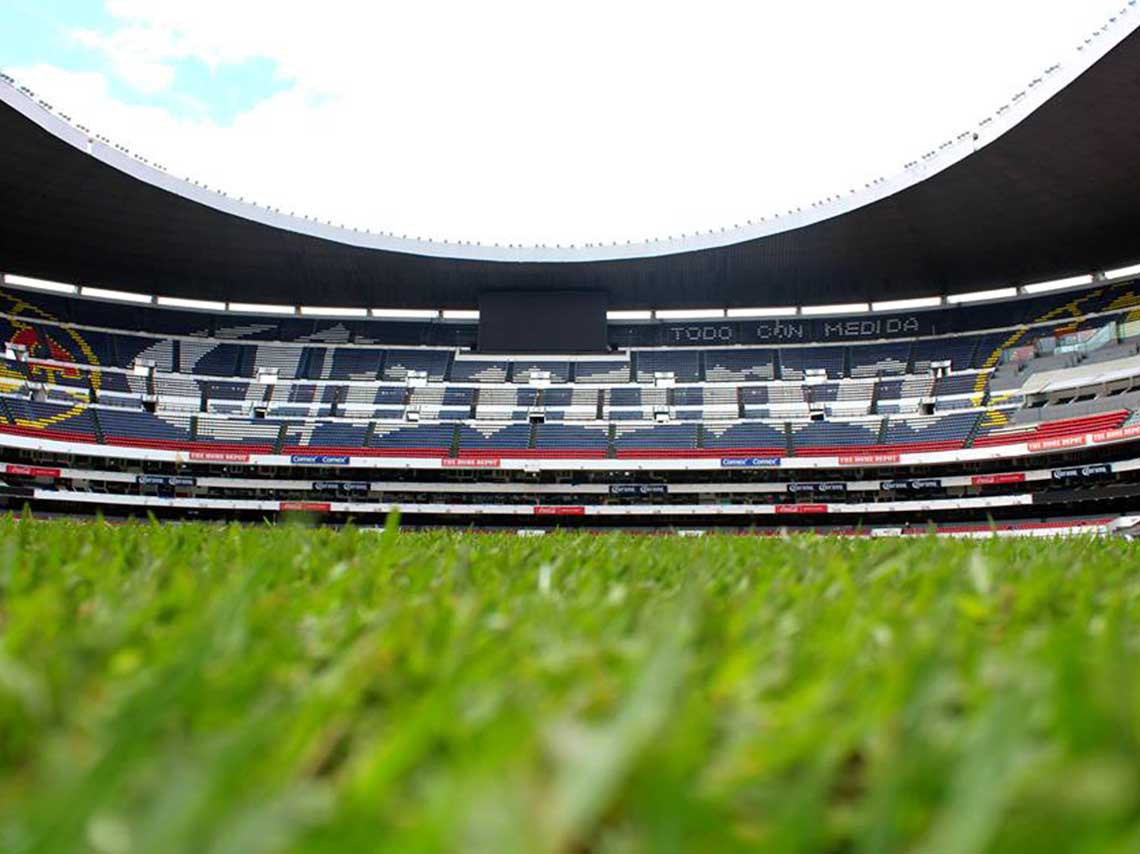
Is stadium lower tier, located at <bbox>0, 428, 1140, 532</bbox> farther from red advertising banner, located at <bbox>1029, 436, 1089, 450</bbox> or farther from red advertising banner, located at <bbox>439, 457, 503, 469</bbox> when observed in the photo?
red advertising banner, located at <bbox>1029, 436, 1089, 450</bbox>

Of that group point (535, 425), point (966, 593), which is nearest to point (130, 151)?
point (535, 425)

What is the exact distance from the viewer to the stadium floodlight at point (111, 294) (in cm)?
4025

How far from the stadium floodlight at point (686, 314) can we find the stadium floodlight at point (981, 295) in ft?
36.8

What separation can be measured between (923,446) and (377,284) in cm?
2586

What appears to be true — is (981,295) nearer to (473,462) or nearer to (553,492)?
(553,492)

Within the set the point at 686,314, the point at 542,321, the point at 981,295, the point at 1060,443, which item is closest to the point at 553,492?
the point at 542,321

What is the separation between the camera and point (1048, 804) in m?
0.37

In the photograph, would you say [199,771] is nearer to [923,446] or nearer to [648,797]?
[648,797]

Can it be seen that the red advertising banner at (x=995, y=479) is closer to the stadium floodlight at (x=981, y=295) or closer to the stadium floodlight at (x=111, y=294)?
the stadium floodlight at (x=981, y=295)

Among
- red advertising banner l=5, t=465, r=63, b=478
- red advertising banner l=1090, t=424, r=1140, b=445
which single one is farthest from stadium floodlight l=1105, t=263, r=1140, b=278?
red advertising banner l=5, t=465, r=63, b=478

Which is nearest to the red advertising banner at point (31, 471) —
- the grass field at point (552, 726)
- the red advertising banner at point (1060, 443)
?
the grass field at point (552, 726)

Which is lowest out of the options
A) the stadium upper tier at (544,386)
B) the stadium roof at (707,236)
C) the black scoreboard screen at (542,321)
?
the stadium upper tier at (544,386)

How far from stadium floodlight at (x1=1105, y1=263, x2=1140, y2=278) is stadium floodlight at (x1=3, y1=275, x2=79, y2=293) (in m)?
48.0

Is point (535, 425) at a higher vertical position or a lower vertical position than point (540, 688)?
higher
